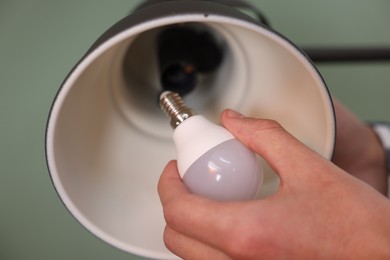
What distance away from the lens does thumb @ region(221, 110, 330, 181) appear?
1.03 ft

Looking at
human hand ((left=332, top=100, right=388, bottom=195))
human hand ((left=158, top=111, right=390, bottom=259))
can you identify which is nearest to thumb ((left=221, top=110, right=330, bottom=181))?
human hand ((left=158, top=111, right=390, bottom=259))

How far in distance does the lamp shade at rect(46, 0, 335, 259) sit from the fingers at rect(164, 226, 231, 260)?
0.13ft

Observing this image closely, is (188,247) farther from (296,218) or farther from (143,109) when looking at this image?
(143,109)

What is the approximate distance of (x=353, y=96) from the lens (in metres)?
0.91

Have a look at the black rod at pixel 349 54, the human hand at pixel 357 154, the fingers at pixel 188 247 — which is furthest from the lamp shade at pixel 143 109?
the black rod at pixel 349 54

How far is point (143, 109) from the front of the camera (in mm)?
539

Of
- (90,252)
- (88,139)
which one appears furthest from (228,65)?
(90,252)

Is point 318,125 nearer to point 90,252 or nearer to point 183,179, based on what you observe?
point 183,179

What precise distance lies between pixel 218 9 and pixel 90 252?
0.60 m

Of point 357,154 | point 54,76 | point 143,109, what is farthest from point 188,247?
point 54,76

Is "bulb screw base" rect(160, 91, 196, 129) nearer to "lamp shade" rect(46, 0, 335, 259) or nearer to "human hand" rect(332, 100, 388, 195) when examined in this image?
"lamp shade" rect(46, 0, 335, 259)

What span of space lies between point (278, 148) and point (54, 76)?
0.60 m

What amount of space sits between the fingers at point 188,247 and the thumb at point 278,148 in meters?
0.07

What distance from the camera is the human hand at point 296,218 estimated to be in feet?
0.95
